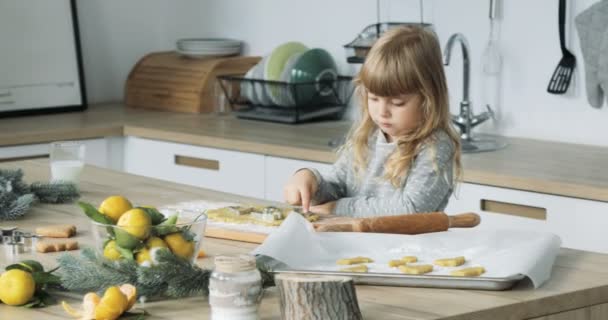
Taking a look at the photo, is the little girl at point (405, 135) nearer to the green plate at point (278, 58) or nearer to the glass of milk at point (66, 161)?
the glass of milk at point (66, 161)

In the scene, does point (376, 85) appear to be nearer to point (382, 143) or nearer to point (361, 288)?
point (382, 143)

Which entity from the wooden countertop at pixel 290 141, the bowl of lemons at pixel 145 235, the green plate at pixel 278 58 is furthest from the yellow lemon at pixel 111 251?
the green plate at pixel 278 58

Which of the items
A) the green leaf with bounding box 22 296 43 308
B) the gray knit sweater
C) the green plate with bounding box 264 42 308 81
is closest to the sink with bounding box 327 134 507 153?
the green plate with bounding box 264 42 308 81

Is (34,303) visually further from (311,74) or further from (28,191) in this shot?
(311,74)

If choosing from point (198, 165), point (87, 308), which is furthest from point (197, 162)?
point (87, 308)

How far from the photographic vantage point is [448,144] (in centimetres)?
217

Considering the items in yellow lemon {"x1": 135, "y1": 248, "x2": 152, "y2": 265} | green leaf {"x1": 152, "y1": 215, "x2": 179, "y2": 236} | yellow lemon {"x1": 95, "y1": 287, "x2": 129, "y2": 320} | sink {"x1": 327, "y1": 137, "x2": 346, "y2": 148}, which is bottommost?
sink {"x1": 327, "y1": 137, "x2": 346, "y2": 148}

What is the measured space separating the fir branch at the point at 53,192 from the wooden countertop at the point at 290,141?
3.25ft

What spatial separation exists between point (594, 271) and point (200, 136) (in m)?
1.98

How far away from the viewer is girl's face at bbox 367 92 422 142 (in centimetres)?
213

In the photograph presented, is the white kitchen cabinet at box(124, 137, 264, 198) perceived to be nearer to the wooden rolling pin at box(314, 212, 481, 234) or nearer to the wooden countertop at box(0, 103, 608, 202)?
the wooden countertop at box(0, 103, 608, 202)

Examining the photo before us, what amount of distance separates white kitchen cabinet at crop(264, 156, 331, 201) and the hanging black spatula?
0.74 meters

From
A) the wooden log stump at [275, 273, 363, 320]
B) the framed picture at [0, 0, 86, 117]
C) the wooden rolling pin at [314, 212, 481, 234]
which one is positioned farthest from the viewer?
the framed picture at [0, 0, 86, 117]

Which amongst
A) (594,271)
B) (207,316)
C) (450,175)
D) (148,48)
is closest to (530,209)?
(450,175)
